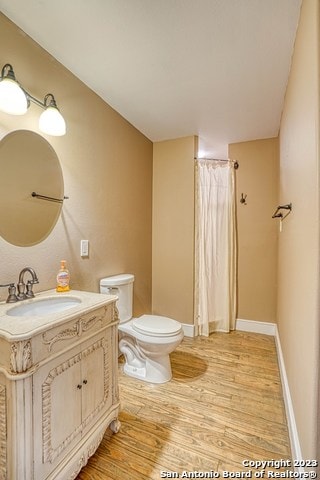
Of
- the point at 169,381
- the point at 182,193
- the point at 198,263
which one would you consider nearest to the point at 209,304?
the point at 198,263

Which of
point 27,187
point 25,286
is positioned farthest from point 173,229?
point 25,286

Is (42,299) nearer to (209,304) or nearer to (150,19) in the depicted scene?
(150,19)

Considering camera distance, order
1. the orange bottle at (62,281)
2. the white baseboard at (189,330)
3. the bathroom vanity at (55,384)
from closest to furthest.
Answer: the bathroom vanity at (55,384), the orange bottle at (62,281), the white baseboard at (189,330)

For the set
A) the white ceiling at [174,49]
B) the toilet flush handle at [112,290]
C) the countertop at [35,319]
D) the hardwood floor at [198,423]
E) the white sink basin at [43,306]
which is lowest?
the hardwood floor at [198,423]

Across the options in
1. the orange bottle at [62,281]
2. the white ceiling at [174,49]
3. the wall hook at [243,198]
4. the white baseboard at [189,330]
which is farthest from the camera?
the wall hook at [243,198]

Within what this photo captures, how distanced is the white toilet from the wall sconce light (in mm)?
1166

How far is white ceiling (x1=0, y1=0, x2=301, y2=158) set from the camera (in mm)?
1238

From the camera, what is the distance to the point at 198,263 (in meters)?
2.79

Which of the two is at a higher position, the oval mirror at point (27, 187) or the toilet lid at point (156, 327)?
the oval mirror at point (27, 187)

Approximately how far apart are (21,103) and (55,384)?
1.36 m

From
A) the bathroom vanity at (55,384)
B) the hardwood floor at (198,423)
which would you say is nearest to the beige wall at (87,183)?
the bathroom vanity at (55,384)

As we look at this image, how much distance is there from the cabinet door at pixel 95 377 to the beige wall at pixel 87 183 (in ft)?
1.78

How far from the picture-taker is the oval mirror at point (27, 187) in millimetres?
1304

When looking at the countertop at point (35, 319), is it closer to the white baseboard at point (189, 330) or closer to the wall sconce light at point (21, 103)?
the wall sconce light at point (21, 103)
